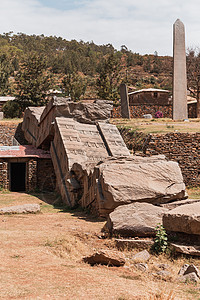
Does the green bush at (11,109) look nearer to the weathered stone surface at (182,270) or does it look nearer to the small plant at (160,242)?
the small plant at (160,242)

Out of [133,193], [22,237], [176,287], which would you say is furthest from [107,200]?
[176,287]

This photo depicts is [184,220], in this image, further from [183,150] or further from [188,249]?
[183,150]

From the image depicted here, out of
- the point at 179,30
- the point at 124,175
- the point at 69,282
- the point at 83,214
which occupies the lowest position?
the point at 83,214

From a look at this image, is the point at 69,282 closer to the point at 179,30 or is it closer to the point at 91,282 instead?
the point at 91,282

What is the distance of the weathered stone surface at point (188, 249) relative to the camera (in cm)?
614

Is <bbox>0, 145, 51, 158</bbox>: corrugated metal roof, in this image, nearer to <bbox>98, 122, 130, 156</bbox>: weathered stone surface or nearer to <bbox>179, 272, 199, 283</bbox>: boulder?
<bbox>98, 122, 130, 156</bbox>: weathered stone surface

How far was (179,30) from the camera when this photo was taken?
860 inches

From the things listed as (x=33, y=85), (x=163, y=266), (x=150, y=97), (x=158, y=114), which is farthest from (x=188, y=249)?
(x=150, y=97)

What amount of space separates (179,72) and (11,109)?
15715 mm

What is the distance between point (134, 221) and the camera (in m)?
7.13

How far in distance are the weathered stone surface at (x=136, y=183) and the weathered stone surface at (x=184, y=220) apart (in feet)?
5.62

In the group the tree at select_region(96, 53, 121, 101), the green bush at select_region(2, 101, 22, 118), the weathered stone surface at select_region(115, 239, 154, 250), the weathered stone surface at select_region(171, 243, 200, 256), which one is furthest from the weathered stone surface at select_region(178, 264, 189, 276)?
the tree at select_region(96, 53, 121, 101)

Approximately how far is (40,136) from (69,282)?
13.3 metres

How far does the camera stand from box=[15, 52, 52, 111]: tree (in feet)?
104
